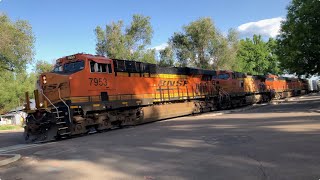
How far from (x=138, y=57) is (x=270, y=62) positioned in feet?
135

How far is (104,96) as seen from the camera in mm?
19156

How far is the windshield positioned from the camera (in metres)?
18.3

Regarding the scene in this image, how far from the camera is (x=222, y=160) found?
903cm

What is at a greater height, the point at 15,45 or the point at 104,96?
the point at 15,45

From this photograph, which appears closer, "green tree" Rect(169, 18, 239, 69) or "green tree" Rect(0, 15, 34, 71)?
"green tree" Rect(0, 15, 34, 71)

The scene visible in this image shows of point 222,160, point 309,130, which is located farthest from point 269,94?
point 222,160

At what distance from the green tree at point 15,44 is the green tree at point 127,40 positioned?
22.6 m

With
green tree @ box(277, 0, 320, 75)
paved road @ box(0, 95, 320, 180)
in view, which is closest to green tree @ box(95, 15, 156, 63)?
green tree @ box(277, 0, 320, 75)

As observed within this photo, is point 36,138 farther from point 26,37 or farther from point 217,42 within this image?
point 217,42

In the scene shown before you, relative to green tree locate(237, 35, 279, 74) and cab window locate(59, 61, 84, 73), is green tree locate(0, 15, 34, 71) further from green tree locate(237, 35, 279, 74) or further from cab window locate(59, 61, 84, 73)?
green tree locate(237, 35, 279, 74)

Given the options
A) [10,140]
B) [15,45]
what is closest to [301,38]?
[10,140]

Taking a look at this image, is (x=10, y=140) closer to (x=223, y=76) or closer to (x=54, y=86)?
(x=54, y=86)

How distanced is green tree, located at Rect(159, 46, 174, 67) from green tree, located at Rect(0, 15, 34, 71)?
33.2 meters

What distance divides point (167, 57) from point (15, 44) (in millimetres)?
35863
